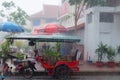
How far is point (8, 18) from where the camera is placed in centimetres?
2219

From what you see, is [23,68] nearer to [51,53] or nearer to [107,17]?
[51,53]

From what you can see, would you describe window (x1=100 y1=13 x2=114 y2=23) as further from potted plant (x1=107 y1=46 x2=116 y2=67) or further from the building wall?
potted plant (x1=107 y1=46 x2=116 y2=67)

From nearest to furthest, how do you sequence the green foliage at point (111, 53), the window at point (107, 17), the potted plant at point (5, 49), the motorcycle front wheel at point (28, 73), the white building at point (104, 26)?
1. the motorcycle front wheel at point (28, 73)
2. the potted plant at point (5, 49)
3. the green foliage at point (111, 53)
4. the white building at point (104, 26)
5. the window at point (107, 17)

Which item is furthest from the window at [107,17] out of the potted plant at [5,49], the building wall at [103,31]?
the potted plant at [5,49]

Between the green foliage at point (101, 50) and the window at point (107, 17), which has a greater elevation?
the window at point (107, 17)

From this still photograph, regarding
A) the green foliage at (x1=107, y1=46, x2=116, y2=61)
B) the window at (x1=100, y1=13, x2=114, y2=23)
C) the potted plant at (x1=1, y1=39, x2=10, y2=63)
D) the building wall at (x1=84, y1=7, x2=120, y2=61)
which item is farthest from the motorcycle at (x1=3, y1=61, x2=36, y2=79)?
the window at (x1=100, y1=13, x2=114, y2=23)

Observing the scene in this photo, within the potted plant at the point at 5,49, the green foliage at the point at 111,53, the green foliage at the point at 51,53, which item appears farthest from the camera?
the green foliage at the point at 111,53

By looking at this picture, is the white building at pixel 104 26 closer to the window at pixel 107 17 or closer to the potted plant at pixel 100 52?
the window at pixel 107 17

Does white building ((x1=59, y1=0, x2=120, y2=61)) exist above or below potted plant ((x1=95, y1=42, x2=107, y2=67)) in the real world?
above

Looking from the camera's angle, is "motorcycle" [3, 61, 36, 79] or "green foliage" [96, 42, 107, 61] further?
"green foliage" [96, 42, 107, 61]

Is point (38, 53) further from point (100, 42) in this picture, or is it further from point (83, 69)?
point (100, 42)

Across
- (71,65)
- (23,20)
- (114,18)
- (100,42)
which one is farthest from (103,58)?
(23,20)

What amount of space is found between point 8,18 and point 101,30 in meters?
7.78

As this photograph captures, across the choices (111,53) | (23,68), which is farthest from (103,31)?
(23,68)
